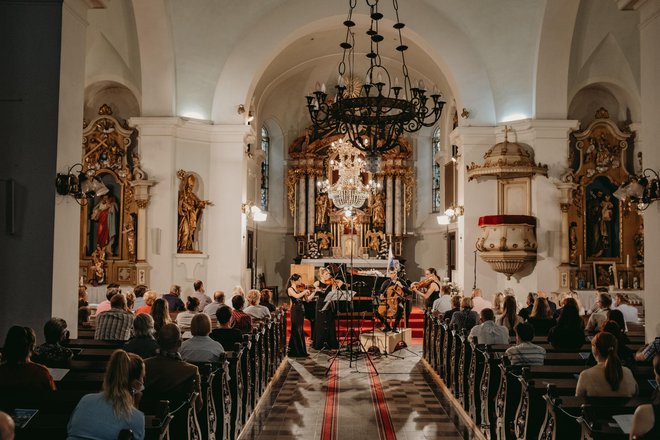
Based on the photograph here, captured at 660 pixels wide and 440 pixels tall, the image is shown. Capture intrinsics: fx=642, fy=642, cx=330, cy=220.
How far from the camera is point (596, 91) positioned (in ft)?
49.5

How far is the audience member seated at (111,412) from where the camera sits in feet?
10.5

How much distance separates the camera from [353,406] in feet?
24.6

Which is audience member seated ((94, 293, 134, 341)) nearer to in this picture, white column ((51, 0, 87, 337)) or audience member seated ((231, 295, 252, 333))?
white column ((51, 0, 87, 337))

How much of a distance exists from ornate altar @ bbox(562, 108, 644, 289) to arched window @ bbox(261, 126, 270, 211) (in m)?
10.1

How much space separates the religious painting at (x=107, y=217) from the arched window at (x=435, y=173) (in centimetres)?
1063

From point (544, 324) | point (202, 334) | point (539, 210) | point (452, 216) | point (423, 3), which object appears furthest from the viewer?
point (452, 216)

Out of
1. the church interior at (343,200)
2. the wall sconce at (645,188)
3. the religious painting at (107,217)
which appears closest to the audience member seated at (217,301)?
the church interior at (343,200)

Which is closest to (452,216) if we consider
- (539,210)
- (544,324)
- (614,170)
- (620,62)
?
(539,210)

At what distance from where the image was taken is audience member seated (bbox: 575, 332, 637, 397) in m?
4.13

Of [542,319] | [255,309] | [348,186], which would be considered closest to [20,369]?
[255,309]

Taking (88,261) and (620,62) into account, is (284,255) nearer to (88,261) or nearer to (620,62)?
(88,261)

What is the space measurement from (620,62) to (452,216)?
17.1 feet

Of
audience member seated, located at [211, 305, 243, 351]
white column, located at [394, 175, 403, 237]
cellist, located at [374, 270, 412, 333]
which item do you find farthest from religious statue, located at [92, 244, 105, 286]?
white column, located at [394, 175, 403, 237]

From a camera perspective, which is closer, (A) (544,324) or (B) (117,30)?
(A) (544,324)
